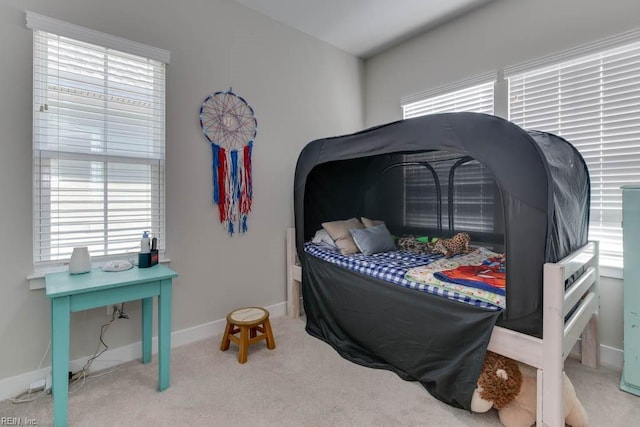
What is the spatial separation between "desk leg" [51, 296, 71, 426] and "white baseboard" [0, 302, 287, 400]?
0.54 metres

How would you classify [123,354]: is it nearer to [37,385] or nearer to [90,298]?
[37,385]

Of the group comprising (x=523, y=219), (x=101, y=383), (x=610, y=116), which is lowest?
(x=101, y=383)

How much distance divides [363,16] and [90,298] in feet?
10.1

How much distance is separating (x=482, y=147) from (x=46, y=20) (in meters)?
2.63

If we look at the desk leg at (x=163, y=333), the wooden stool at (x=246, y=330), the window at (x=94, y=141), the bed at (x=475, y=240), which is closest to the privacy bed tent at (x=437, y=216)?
the bed at (x=475, y=240)

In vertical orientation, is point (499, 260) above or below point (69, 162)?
below

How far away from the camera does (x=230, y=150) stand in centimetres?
257

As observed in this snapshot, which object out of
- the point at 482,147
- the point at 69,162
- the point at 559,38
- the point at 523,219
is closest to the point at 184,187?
the point at 69,162

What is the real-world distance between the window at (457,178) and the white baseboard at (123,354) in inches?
67.2

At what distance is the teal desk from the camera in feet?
4.83

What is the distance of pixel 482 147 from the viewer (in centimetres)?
155

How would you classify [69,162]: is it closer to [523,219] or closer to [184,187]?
[184,187]

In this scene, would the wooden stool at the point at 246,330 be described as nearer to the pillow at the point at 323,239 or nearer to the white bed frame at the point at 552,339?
the pillow at the point at 323,239

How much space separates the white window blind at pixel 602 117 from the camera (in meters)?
2.01
